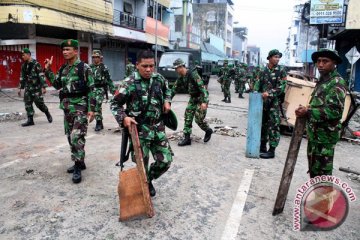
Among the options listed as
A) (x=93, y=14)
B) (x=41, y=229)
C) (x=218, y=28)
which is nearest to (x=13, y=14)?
(x=93, y=14)

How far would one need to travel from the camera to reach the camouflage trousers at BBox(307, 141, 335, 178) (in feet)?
11.4

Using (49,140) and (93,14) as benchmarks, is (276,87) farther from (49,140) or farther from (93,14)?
(93,14)

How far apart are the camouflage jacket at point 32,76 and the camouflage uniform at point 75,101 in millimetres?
3554

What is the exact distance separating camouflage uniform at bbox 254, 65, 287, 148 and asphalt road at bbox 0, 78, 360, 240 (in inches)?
22.0

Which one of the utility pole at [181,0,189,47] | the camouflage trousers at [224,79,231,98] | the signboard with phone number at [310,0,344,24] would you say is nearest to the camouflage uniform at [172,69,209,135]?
the camouflage trousers at [224,79,231,98]

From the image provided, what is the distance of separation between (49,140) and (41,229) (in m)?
3.87

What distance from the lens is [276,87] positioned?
5.91m

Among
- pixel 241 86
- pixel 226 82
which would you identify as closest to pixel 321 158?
pixel 226 82

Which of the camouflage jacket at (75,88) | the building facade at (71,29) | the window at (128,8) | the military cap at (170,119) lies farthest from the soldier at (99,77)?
the window at (128,8)

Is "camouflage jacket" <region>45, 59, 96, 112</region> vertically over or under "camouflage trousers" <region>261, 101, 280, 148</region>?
over

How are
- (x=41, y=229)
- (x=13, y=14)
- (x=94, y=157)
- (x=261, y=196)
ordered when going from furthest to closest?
(x=13, y=14) → (x=94, y=157) → (x=261, y=196) → (x=41, y=229)

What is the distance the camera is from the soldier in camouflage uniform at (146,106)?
11.4ft

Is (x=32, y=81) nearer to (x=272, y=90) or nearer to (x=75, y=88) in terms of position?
(x=75, y=88)

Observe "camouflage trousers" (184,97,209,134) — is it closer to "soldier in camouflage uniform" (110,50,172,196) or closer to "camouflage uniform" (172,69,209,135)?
"camouflage uniform" (172,69,209,135)
